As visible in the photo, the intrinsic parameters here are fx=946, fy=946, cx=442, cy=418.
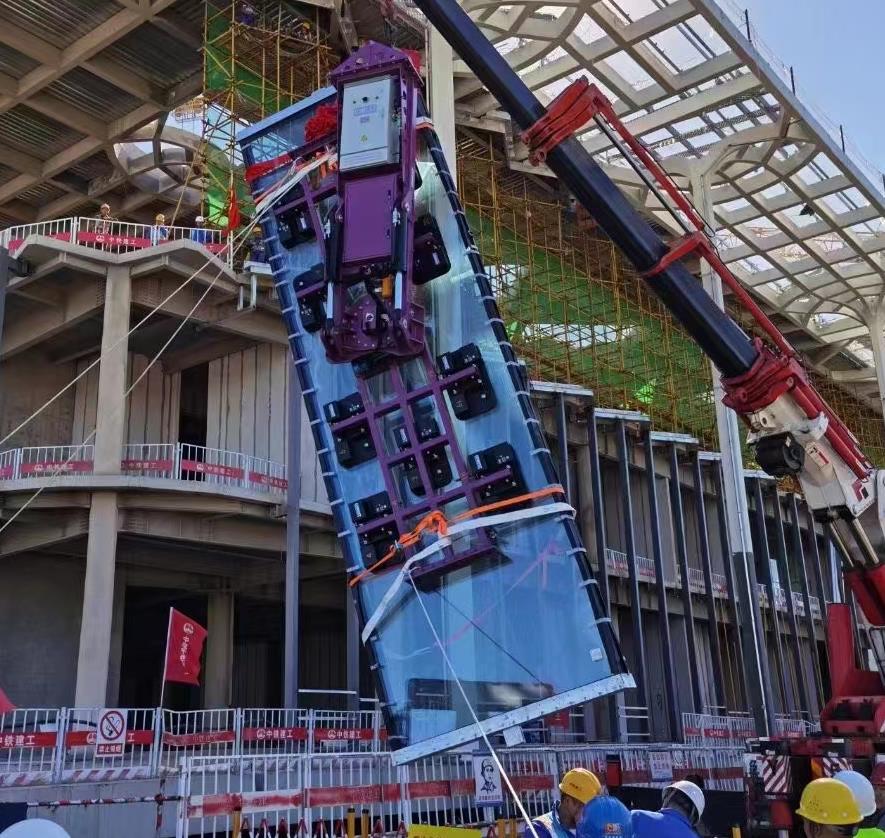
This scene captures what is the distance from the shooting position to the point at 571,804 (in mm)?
4488

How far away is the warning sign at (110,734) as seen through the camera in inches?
508

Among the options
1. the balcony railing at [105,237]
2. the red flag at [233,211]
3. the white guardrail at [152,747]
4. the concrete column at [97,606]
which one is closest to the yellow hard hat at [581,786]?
the white guardrail at [152,747]

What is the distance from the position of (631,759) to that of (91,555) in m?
12.2

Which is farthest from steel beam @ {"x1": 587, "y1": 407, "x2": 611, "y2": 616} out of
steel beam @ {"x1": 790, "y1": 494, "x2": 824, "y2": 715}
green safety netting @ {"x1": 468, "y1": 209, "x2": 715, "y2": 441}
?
steel beam @ {"x1": 790, "y1": 494, "x2": 824, "y2": 715}

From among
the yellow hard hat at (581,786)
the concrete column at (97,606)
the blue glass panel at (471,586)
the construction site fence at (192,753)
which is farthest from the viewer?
the concrete column at (97,606)

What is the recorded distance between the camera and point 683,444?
100ft

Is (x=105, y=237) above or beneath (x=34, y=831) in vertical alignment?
above

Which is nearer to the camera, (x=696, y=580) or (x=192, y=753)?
(x=192, y=753)

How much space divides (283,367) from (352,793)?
17024 mm

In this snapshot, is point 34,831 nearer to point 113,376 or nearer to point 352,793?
point 352,793

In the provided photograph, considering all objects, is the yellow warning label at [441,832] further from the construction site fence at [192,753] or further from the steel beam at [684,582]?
the steel beam at [684,582]

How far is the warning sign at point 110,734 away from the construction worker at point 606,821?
1044 cm

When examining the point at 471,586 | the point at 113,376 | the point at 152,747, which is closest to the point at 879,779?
the point at 471,586

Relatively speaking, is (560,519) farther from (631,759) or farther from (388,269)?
(631,759)
